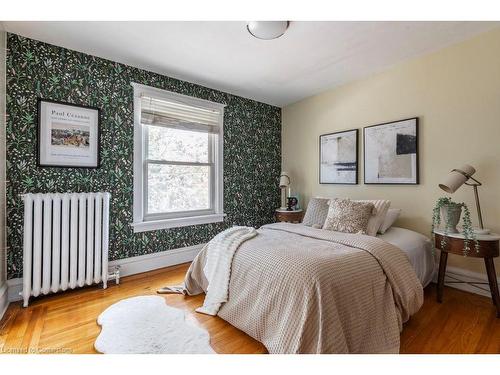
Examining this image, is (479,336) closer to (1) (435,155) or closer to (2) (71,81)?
(1) (435,155)

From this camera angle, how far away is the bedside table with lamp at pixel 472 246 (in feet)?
6.56

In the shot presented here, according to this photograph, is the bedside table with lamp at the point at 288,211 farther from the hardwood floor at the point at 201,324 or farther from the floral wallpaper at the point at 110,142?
the hardwood floor at the point at 201,324

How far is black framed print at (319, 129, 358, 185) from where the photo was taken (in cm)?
335

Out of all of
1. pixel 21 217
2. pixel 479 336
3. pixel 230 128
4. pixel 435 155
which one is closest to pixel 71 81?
pixel 21 217

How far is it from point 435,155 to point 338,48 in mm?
1499

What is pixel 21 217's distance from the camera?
2.29m

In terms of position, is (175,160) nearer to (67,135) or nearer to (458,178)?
(67,135)

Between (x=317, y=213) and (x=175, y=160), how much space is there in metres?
1.91

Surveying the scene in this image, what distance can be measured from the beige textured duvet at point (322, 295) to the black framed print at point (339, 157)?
158 cm

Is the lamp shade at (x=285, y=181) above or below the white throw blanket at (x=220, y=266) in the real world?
above

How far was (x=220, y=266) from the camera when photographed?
2057mm

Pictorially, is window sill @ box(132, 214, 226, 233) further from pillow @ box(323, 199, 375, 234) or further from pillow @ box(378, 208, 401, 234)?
pillow @ box(378, 208, 401, 234)

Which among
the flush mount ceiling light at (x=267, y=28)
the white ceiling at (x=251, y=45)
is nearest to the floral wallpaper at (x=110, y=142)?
the white ceiling at (x=251, y=45)

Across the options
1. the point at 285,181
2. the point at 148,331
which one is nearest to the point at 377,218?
the point at 285,181
